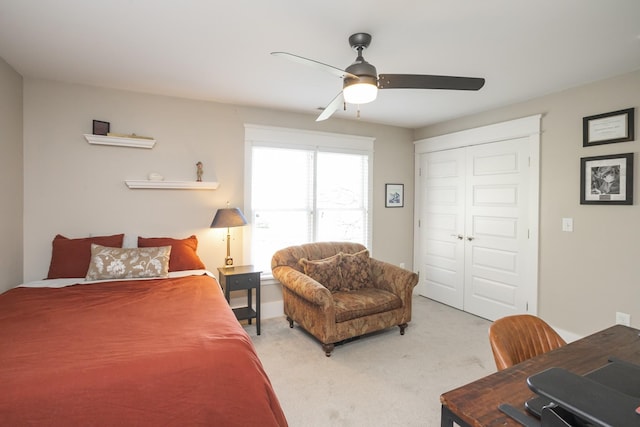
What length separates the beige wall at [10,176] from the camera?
8.45ft

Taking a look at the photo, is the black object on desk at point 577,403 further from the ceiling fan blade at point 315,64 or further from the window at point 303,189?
A: the window at point 303,189

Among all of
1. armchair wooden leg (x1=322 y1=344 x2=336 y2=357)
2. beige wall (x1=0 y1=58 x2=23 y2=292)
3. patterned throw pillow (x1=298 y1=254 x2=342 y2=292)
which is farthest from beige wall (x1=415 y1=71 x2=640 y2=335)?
beige wall (x1=0 y1=58 x2=23 y2=292)

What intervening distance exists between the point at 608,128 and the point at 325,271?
2928 mm

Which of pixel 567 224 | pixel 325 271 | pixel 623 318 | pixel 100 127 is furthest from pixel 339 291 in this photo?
pixel 100 127

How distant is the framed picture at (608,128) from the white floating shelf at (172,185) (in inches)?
146

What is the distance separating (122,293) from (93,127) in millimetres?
1756

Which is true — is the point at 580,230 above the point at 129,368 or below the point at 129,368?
above

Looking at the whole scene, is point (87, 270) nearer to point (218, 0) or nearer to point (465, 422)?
point (218, 0)

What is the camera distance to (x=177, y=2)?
71.2 inches

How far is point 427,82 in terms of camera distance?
1949 millimetres

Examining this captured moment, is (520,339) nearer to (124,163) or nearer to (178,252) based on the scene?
(178,252)

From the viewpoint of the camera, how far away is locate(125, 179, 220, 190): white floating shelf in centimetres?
326

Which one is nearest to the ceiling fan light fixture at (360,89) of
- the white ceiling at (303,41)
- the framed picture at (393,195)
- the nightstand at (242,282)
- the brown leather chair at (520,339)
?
the white ceiling at (303,41)

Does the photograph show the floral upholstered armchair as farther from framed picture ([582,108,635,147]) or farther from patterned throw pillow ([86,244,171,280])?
framed picture ([582,108,635,147])
